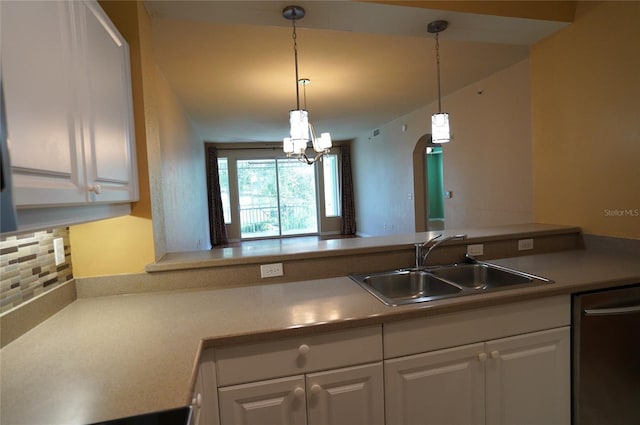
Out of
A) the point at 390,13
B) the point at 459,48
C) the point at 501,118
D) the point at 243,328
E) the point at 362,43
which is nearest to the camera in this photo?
the point at 243,328

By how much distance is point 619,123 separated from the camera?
191 cm

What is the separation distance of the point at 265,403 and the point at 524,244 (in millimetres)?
1893

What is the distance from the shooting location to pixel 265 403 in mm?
1186

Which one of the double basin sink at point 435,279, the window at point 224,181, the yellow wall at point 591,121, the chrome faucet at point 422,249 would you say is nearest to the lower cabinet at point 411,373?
the double basin sink at point 435,279

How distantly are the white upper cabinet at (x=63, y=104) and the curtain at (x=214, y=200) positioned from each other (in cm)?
673

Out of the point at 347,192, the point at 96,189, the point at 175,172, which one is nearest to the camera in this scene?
the point at 96,189

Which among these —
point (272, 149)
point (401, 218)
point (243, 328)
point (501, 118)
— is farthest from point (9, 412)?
point (272, 149)

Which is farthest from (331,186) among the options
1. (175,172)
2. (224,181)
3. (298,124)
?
(298,124)

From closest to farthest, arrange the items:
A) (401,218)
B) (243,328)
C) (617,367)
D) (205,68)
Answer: (243,328) → (617,367) → (205,68) → (401,218)

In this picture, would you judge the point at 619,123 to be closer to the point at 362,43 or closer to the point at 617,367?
the point at 617,367

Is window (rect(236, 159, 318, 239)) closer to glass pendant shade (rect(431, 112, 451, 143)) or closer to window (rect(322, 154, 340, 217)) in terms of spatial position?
window (rect(322, 154, 340, 217))

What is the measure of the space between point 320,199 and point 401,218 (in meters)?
3.11

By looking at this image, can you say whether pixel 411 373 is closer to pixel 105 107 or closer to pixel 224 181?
pixel 105 107

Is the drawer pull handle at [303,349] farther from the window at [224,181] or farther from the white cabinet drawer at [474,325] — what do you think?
the window at [224,181]
